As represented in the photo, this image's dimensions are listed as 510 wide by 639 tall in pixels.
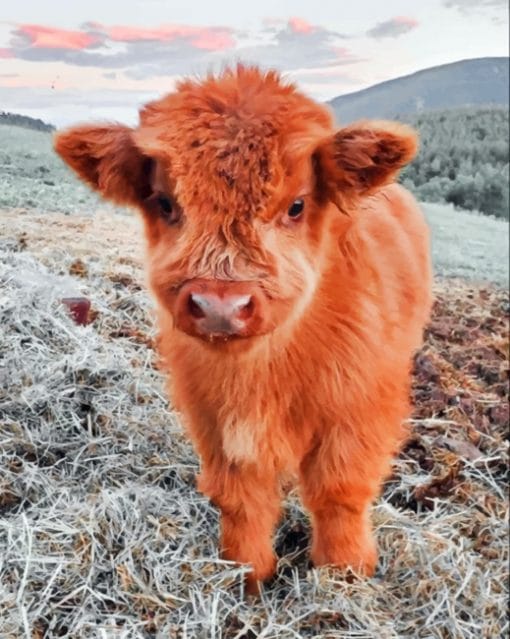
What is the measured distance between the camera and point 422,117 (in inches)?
54.9

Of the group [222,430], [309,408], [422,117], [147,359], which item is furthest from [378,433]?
[422,117]

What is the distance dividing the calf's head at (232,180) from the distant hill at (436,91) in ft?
0.50

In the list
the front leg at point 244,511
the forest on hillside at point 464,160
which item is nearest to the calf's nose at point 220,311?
the front leg at point 244,511

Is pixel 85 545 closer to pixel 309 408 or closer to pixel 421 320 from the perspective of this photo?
pixel 309 408

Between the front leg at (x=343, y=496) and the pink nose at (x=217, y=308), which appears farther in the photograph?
the front leg at (x=343, y=496)

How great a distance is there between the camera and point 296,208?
1023 millimetres

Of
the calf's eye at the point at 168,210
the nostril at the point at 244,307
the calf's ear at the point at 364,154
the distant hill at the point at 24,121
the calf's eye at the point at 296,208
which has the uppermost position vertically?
the distant hill at the point at 24,121

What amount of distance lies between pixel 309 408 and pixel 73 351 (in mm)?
317

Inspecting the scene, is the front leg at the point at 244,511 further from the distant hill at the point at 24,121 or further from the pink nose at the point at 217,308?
the distant hill at the point at 24,121

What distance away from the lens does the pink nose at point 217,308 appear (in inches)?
36.7

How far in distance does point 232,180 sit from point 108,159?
147 millimetres

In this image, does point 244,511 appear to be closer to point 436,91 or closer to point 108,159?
point 108,159

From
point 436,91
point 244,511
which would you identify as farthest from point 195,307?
point 436,91

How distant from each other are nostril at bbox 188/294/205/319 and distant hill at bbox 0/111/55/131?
25 cm
